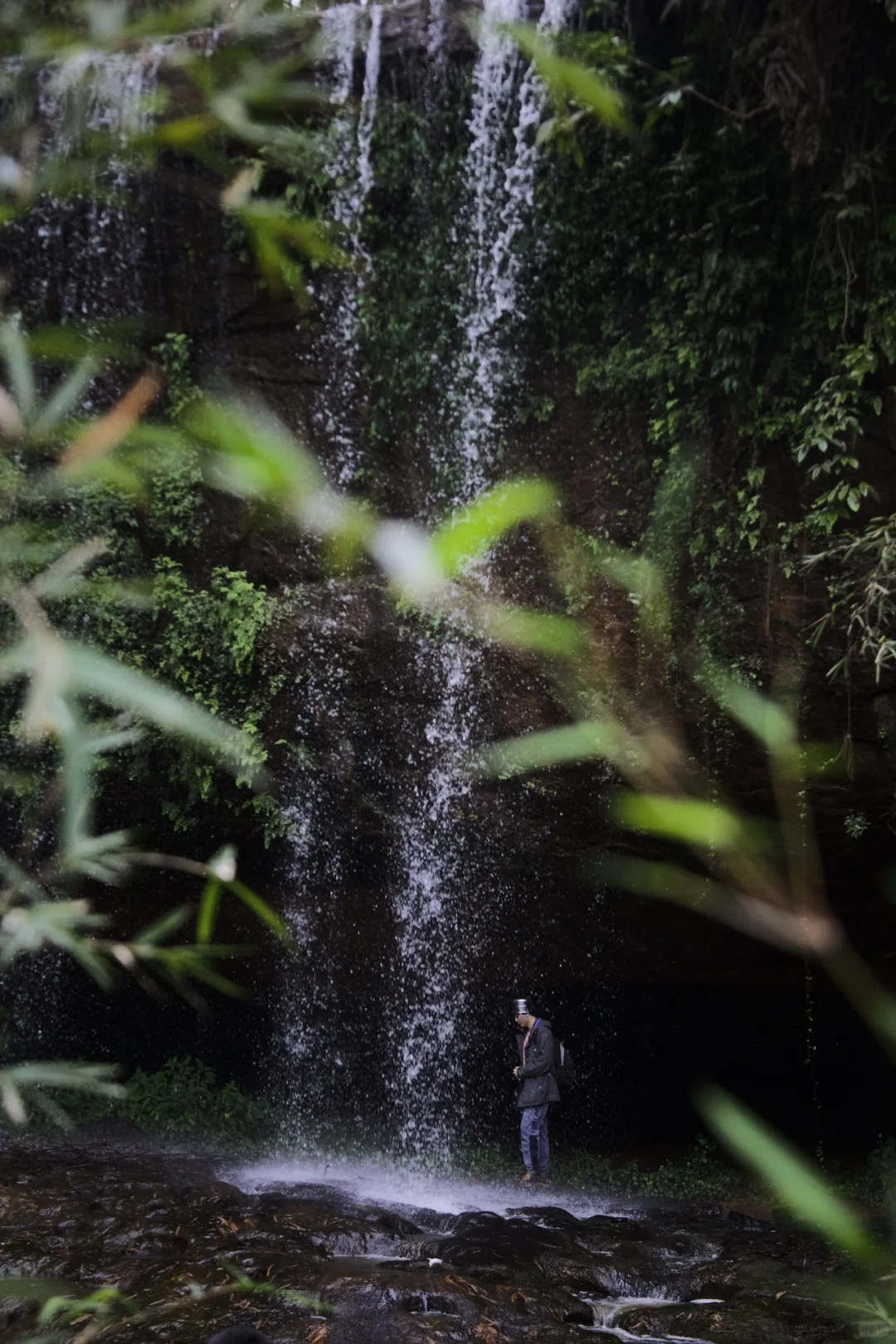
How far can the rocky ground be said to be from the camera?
4.63 m

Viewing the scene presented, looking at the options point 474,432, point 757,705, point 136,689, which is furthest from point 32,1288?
point 474,432

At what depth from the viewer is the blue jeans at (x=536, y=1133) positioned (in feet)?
25.4

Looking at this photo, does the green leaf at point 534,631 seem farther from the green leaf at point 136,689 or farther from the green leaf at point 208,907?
the green leaf at point 136,689

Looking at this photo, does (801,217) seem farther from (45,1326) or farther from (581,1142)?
(581,1142)

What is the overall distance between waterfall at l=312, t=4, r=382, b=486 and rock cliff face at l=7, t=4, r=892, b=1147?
0.07 ft

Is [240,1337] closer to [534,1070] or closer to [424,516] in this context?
[534,1070]

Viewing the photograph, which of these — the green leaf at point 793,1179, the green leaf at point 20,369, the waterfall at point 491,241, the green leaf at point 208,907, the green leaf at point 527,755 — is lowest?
the green leaf at point 793,1179

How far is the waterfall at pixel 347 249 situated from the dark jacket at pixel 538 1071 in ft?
14.9

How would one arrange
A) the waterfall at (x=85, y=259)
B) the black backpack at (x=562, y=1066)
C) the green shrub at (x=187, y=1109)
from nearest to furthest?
the black backpack at (x=562, y=1066) < the waterfall at (x=85, y=259) < the green shrub at (x=187, y=1109)

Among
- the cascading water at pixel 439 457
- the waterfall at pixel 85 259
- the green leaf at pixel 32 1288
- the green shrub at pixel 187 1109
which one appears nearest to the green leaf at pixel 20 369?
the green leaf at pixel 32 1288

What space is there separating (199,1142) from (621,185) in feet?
27.7

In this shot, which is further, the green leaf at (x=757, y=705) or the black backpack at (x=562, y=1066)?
the black backpack at (x=562, y=1066)

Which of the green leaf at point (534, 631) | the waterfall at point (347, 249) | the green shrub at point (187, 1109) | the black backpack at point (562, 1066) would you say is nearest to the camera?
the green leaf at point (534, 631)

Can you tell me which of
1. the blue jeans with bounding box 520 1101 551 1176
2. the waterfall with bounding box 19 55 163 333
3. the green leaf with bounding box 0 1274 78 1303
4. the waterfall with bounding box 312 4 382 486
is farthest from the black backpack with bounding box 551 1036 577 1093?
the waterfall with bounding box 19 55 163 333
